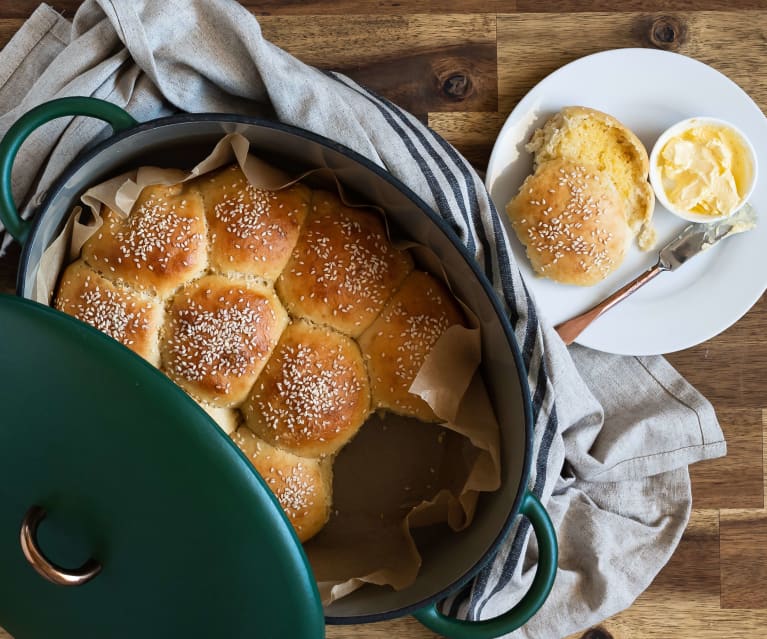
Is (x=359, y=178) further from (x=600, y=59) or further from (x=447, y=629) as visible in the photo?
(x=447, y=629)

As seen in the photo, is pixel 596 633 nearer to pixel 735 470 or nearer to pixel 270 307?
pixel 735 470

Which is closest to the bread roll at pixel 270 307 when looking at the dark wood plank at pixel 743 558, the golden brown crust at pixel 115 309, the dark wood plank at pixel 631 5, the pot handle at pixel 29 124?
the golden brown crust at pixel 115 309

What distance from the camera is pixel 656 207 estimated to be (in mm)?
1261

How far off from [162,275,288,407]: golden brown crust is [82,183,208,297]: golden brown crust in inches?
1.2

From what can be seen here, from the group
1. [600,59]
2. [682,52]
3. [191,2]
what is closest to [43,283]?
[191,2]

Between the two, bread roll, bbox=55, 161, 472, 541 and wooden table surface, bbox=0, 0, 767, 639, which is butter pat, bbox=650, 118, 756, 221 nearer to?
wooden table surface, bbox=0, 0, 767, 639

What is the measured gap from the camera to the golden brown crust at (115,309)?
1.07m

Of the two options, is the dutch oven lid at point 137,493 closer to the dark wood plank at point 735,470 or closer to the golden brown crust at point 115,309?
the golden brown crust at point 115,309

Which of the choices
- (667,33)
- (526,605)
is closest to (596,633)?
(526,605)

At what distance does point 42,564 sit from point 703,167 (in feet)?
3.38

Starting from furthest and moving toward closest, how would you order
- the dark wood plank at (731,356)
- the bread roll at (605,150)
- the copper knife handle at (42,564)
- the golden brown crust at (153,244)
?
the dark wood plank at (731,356), the bread roll at (605,150), the golden brown crust at (153,244), the copper knife handle at (42,564)

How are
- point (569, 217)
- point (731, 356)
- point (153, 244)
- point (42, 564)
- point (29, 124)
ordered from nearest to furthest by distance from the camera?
1. point (42, 564)
2. point (29, 124)
3. point (153, 244)
4. point (569, 217)
5. point (731, 356)

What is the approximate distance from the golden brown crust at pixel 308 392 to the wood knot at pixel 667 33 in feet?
2.22

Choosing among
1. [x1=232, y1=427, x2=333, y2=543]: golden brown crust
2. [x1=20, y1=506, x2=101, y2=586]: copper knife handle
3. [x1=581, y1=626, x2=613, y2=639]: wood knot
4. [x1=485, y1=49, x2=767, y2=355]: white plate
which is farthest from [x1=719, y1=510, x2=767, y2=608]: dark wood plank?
[x1=20, y1=506, x2=101, y2=586]: copper knife handle
